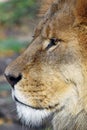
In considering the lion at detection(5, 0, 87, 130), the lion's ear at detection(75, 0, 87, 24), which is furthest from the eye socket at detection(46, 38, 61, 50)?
the lion's ear at detection(75, 0, 87, 24)

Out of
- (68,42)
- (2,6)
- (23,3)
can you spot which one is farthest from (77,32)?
(2,6)

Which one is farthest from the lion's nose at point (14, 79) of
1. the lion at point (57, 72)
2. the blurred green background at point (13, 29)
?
the blurred green background at point (13, 29)

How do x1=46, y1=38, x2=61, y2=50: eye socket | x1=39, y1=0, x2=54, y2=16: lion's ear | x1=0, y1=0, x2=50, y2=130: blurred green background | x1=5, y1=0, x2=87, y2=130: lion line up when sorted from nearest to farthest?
1. x1=5, y1=0, x2=87, y2=130: lion
2. x1=46, y1=38, x2=61, y2=50: eye socket
3. x1=39, y1=0, x2=54, y2=16: lion's ear
4. x1=0, y1=0, x2=50, y2=130: blurred green background

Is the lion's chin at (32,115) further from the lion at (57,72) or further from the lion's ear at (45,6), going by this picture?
the lion's ear at (45,6)

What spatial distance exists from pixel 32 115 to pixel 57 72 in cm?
36

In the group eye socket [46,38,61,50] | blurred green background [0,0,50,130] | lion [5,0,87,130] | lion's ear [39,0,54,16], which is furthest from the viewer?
blurred green background [0,0,50,130]

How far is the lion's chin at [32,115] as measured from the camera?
3.94 meters

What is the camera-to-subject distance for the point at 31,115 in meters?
4.00

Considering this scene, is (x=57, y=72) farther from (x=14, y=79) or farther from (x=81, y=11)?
(x=81, y=11)

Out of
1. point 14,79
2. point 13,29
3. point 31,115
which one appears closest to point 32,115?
point 31,115

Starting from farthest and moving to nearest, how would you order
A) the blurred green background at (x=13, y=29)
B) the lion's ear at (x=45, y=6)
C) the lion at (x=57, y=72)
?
the blurred green background at (x=13, y=29)
the lion's ear at (x=45, y=6)
the lion at (x=57, y=72)

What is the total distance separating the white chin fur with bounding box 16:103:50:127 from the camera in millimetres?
3941

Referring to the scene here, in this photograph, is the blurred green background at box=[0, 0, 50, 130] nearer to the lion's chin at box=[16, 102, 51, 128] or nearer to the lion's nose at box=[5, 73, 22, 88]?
the lion's chin at box=[16, 102, 51, 128]

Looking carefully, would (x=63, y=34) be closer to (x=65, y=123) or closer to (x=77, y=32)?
(x=77, y=32)
